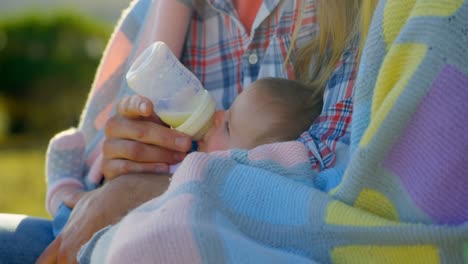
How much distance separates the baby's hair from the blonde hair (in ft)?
0.12

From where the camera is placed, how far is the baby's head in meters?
1.32

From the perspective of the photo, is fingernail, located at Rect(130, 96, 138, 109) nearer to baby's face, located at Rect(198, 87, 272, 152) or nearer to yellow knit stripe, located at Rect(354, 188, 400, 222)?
baby's face, located at Rect(198, 87, 272, 152)

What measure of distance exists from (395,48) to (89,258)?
471mm

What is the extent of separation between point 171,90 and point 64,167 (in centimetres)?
40

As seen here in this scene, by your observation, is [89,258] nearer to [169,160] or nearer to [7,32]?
[169,160]

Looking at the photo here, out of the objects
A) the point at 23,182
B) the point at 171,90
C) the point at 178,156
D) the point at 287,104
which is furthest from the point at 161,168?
the point at 23,182

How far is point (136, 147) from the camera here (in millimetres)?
1341

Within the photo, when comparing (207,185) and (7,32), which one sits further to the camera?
(7,32)

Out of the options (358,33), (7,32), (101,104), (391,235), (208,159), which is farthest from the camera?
(7,32)

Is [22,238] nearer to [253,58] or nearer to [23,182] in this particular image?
[253,58]

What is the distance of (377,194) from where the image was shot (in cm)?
90

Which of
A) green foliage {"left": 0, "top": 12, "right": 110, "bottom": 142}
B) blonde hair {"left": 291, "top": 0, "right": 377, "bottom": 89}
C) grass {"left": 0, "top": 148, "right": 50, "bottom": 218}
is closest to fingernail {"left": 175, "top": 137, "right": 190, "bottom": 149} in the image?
blonde hair {"left": 291, "top": 0, "right": 377, "bottom": 89}

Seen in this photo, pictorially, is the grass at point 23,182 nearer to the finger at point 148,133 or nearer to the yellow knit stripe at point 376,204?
the finger at point 148,133

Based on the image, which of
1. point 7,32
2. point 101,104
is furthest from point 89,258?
point 7,32
